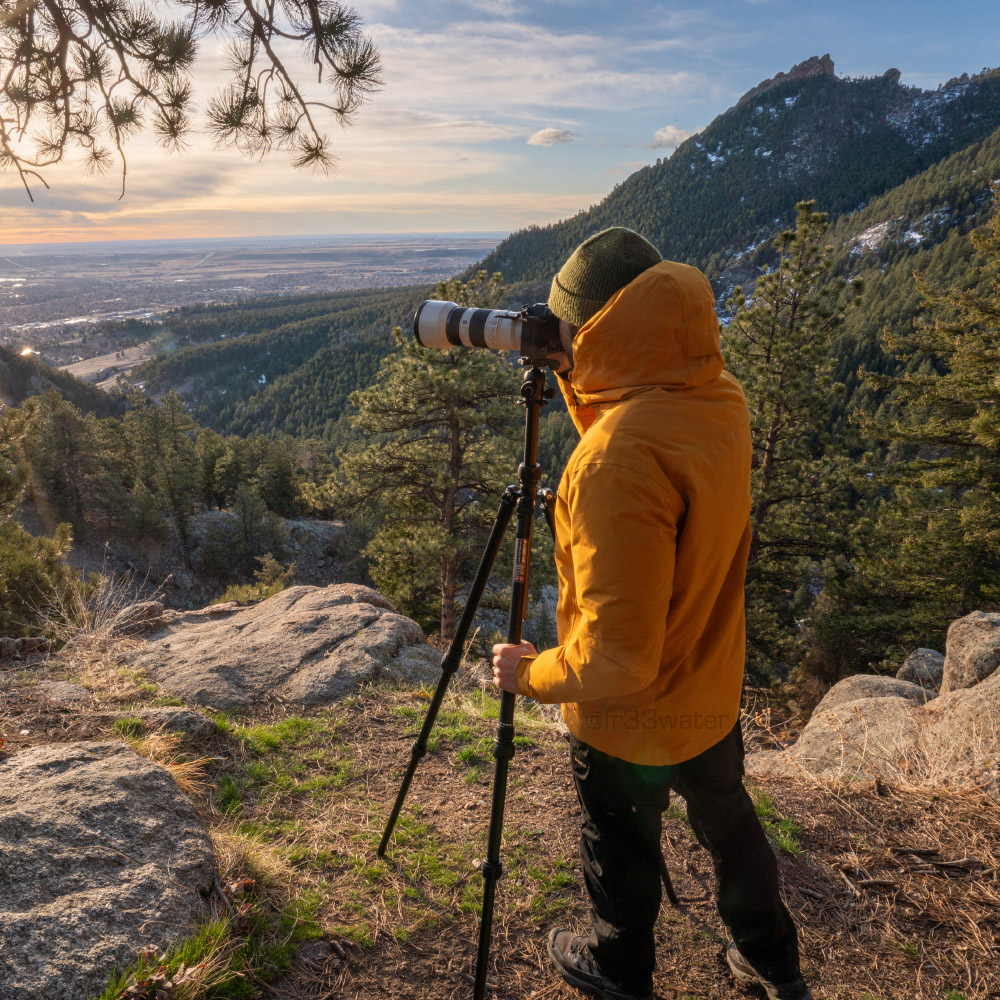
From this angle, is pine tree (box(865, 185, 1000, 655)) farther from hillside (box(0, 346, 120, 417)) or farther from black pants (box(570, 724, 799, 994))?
hillside (box(0, 346, 120, 417))

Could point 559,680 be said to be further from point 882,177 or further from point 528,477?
point 882,177

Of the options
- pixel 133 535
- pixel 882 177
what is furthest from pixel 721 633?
pixel 882 177

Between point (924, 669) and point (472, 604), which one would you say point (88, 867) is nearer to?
point (472, 604)

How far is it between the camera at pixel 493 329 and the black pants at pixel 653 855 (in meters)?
1.25

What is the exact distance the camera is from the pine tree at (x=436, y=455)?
1084 centimetres

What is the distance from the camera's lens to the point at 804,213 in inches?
417

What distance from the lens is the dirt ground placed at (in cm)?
216

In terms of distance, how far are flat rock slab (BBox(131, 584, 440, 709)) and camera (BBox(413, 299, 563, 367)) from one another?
3310 millimetres

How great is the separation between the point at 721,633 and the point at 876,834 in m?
2.18

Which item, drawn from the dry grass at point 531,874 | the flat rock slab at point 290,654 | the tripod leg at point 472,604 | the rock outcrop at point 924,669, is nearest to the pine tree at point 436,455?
the flat rock slab at point 290,654

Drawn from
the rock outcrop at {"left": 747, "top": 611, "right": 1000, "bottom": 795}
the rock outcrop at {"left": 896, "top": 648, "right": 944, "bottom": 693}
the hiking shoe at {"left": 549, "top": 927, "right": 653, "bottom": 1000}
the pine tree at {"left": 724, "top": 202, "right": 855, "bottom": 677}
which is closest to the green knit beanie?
the hiking shoe at {"left": 549, "top": 927, "right": 653, "bottom": 1000}

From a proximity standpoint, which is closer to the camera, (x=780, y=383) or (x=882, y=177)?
(x=780, y=383)

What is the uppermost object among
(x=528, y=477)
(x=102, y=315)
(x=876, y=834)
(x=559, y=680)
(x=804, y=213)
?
(x=102, y=315)

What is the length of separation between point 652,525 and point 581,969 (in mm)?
1750
